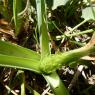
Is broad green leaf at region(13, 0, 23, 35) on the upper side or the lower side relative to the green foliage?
upper

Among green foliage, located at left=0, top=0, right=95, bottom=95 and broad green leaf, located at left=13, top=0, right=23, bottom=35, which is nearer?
green foliage, located at left=0, top=0, right=95, bottom=95

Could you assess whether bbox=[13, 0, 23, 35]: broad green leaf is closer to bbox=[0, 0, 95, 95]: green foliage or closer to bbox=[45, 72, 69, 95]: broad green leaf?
bbox=[0, 0, 95, 95]: green foliage

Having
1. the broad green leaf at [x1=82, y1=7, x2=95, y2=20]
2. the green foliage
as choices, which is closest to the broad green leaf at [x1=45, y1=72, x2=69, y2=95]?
the green foliage

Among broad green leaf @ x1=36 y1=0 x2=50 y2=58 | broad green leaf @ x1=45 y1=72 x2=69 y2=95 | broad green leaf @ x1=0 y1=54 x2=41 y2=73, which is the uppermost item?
broad green leaf @ x1=36 y1=0 x2=50 y2=58

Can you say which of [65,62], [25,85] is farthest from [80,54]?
[25,85]

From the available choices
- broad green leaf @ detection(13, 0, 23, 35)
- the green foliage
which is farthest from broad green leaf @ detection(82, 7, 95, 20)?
broad green leaf @ detection(13, 0, 23, 35)
